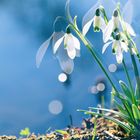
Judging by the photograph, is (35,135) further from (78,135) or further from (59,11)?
(59,11)

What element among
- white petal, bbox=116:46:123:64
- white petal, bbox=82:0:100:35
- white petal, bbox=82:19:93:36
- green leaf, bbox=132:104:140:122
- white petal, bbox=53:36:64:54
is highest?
white petal, bbox=82:0:100:35

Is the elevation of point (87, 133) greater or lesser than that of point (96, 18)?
lesser

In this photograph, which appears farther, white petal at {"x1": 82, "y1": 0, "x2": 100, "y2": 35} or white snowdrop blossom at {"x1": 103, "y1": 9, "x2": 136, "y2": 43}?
white petal at {"x1": 82, "y1": 0, "x2": 100, "y2": 35}

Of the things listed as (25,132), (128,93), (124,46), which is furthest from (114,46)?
(25,132)

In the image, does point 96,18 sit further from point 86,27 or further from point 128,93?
point 128,93

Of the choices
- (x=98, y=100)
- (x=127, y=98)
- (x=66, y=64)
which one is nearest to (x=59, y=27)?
(x=66, y=64)

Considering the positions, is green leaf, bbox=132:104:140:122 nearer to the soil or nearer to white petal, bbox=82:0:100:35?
the soil

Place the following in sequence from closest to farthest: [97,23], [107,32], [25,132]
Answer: [107,32], [97,23], [25,132]

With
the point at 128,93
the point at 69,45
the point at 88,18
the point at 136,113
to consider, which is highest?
the point at 88,18

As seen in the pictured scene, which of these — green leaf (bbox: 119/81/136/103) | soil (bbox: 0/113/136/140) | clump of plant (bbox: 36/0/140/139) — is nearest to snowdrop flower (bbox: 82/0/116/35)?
clump of plant (bbox: 36/0/140/139)
